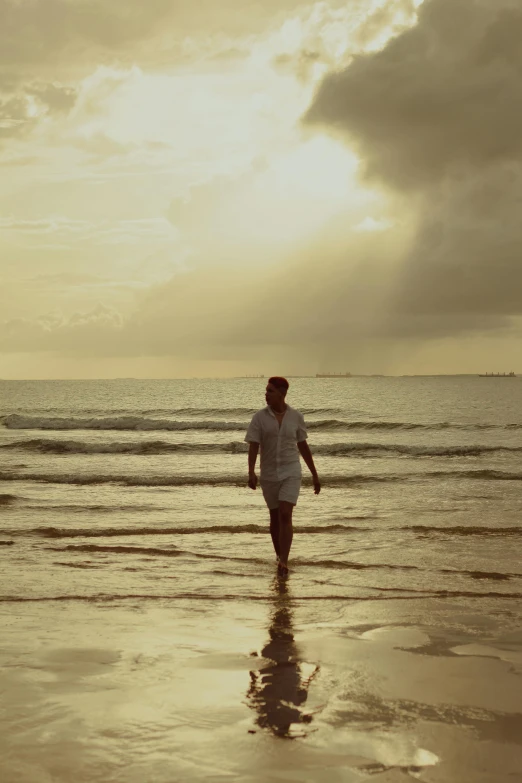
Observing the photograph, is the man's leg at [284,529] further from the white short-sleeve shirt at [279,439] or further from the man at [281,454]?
the white short-sleeve shirt at [279,439]

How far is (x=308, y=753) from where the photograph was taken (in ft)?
12.2

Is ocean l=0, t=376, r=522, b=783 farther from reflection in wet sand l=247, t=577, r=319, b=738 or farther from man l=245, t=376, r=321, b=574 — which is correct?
man l=245, t=376, r=321, b=574

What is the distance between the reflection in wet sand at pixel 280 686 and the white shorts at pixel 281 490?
2348 millimetres

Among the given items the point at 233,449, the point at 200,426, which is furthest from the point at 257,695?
the point at 200,426

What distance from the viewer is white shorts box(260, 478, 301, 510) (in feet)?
28.0

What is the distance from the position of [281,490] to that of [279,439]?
0.55 meters

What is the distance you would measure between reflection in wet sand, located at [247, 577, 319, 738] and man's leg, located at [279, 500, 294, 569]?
2.32m

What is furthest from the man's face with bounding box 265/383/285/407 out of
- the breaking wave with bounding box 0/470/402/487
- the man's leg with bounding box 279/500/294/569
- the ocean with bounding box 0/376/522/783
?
the breaking wave with bounding box 0/470/402/487

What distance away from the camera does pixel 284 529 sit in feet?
28.4

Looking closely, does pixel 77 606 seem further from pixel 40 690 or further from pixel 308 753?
pixel 308 753

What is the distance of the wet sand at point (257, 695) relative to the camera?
3.62 m

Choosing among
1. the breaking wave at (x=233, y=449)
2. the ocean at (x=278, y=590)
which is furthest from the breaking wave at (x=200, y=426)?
the ocean at (x=278, y=590)

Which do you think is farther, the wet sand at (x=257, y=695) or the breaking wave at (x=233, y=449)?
the breaking wave at (x=233, y=449)

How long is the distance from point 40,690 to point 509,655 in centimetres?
307
